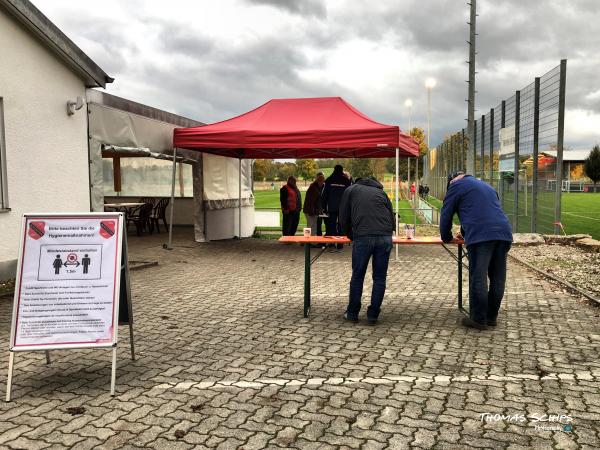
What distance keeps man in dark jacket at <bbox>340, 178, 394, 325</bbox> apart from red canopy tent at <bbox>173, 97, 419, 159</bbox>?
16.5 ft

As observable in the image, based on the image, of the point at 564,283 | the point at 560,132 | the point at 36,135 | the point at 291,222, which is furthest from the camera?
the point at 291,222

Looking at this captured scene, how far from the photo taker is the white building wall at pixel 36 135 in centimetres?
845

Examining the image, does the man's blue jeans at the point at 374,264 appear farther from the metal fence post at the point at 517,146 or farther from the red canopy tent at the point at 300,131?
the metal fence post at the point at 517,146

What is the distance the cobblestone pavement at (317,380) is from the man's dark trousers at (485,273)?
263 millimetres

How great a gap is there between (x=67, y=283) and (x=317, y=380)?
82.3 inches

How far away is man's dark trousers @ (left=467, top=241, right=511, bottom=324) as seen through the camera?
19.1 ft

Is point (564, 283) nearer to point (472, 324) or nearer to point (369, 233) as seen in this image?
point (472, 324)

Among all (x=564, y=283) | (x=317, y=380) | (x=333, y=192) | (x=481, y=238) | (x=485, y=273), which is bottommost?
(x=317, y=380)

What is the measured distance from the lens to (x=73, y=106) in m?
9.76

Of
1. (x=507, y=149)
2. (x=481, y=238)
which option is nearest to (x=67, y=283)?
(x=481, y=238)

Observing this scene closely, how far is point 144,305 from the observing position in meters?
7.27

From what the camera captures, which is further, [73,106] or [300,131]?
[300,131]

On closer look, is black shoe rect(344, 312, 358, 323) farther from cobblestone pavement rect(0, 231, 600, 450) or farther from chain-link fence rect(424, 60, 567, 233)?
chain-link fence rect(424, 60, 567, 233)

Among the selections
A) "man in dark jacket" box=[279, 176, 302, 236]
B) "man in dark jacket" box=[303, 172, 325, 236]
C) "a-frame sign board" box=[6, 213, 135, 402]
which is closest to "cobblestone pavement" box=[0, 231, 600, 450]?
"a-frame sign board" box=[6, 213, 135, 402]
